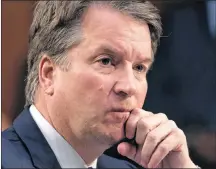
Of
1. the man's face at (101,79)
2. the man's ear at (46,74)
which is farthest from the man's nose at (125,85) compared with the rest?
the man's ear at (46,74)

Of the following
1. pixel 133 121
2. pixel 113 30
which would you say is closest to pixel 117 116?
pixel 133 121

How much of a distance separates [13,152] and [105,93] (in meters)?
0.16

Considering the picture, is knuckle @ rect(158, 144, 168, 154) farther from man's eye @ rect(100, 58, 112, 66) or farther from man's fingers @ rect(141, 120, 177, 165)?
man's eye @ rect(100, 58, 112, 66)

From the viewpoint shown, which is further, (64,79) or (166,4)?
(166,4)

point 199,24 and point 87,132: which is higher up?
point 199,24

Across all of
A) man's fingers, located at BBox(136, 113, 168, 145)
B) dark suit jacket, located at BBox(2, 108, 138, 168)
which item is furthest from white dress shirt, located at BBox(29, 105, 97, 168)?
man's fingers, located at BBox(136, 113, 168, 145)

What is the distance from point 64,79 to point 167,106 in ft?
0.70

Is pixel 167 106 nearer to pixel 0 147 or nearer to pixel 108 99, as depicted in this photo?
pixel 108 99

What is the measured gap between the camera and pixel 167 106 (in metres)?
0.67

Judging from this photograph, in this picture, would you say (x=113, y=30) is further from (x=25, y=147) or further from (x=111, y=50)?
(x=25, y=147)

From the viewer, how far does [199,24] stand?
0.70 metres

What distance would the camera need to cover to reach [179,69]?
2.24 feet

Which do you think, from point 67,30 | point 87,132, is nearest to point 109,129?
point 87,132

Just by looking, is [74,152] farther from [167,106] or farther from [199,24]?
[199,24]
